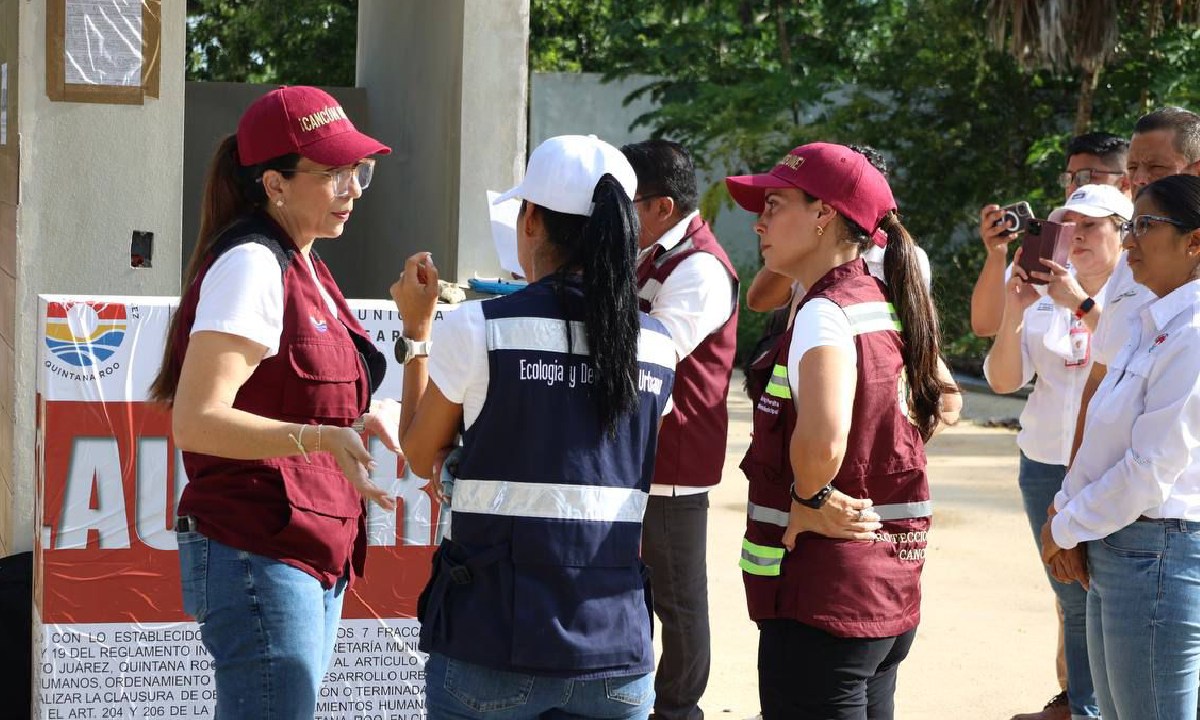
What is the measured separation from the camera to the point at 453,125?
544 centimetres

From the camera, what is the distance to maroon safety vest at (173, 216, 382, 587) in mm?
2842

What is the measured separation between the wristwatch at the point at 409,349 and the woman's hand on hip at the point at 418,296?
52 mm

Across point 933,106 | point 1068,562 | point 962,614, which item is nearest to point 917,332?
point 1068,562

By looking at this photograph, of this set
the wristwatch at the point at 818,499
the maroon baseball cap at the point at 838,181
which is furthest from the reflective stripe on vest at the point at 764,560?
the maroon baseball cap at the point at 838,181

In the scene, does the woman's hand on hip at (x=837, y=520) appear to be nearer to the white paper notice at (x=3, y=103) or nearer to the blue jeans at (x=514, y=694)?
the blue jeans at (x=514, y=694)

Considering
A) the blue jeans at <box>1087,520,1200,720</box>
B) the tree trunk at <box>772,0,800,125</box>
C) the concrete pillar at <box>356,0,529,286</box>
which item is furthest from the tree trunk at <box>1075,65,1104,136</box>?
the blue jeans at <box>1087,520,1200,720</box>

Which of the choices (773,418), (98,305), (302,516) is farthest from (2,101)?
(773,418)

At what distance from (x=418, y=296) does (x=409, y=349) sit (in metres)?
0.13

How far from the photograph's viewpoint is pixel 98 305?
13.5 feet

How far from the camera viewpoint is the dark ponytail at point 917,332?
10.4 feet

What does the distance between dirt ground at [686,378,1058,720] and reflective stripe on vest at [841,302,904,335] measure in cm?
266

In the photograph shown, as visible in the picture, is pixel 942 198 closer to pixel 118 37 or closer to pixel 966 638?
pixel 966 638

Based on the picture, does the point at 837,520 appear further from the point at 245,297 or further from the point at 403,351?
the point at 245,297

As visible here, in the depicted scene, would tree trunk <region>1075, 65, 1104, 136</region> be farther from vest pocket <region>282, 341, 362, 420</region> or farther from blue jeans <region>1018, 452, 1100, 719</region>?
vest pocket <region>282, 341, 362, 420</region>
